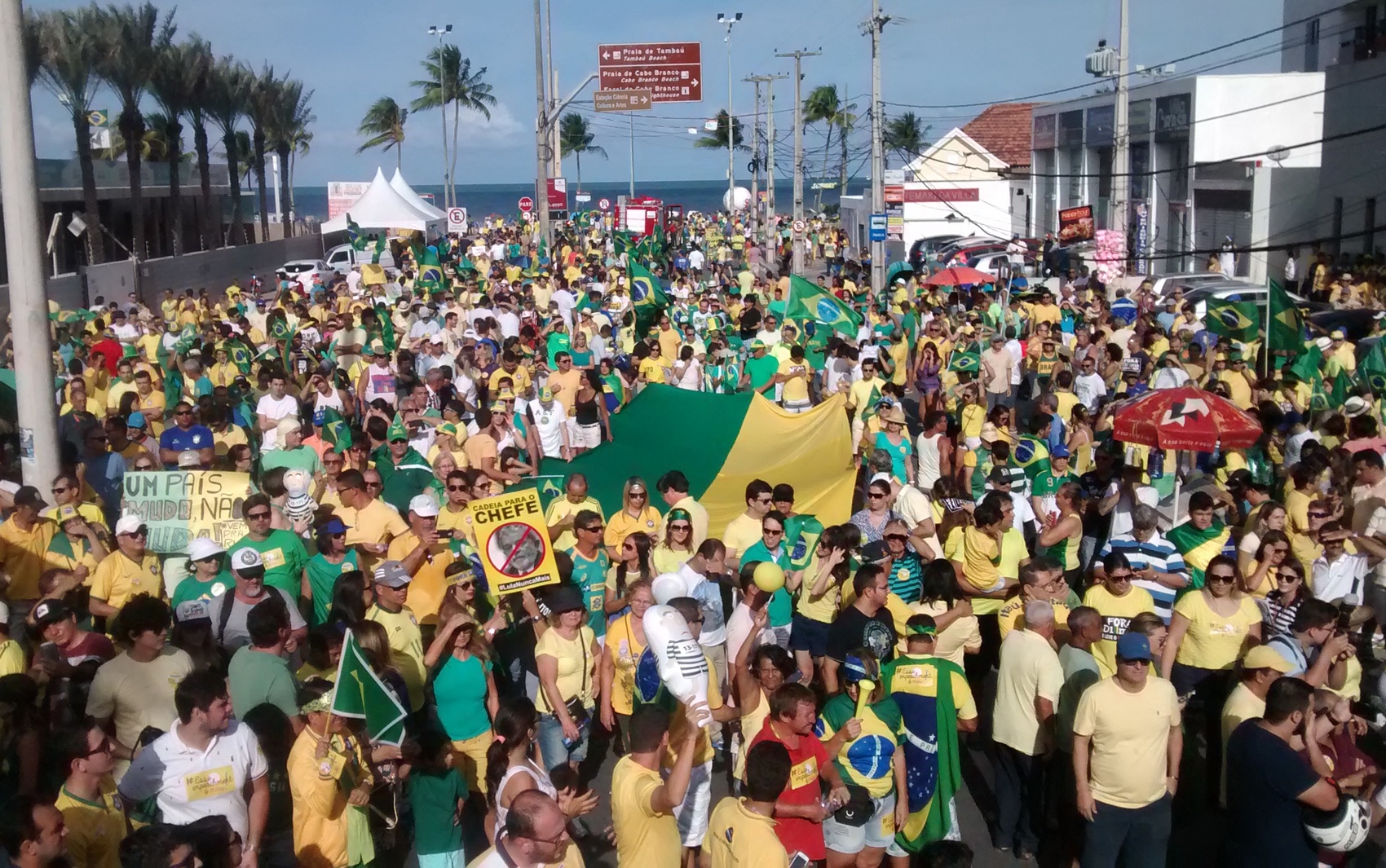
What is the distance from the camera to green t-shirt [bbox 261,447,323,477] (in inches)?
400

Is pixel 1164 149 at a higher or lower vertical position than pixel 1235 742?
higher

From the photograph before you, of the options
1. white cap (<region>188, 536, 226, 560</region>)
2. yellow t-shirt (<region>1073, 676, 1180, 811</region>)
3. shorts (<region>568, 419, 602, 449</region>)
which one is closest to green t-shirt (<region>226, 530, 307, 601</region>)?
white cap (<region>188, 536, 226, 560</region>)

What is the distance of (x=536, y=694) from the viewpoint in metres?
7.24

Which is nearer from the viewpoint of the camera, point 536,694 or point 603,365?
point 536,694

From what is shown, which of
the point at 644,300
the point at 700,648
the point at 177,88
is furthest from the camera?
the point at 177,88

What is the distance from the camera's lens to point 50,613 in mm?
6496

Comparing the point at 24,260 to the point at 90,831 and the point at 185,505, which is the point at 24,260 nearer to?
the point at 185,505

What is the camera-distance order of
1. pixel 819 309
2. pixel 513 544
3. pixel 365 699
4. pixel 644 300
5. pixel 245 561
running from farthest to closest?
pixel 644 300 < pixel 819 309 < pixel 513 544 < pixel 245 561 < pixel 365 699

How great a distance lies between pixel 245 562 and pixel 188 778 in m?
2.00

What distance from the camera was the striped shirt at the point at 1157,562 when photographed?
7891 mm

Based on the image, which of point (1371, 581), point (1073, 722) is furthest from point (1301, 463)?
point (1073, 722)

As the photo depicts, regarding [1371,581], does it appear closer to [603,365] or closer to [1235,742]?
[1235,742]

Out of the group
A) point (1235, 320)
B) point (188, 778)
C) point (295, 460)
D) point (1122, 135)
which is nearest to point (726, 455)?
point (295, 460)

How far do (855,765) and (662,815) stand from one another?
3.40 feet
